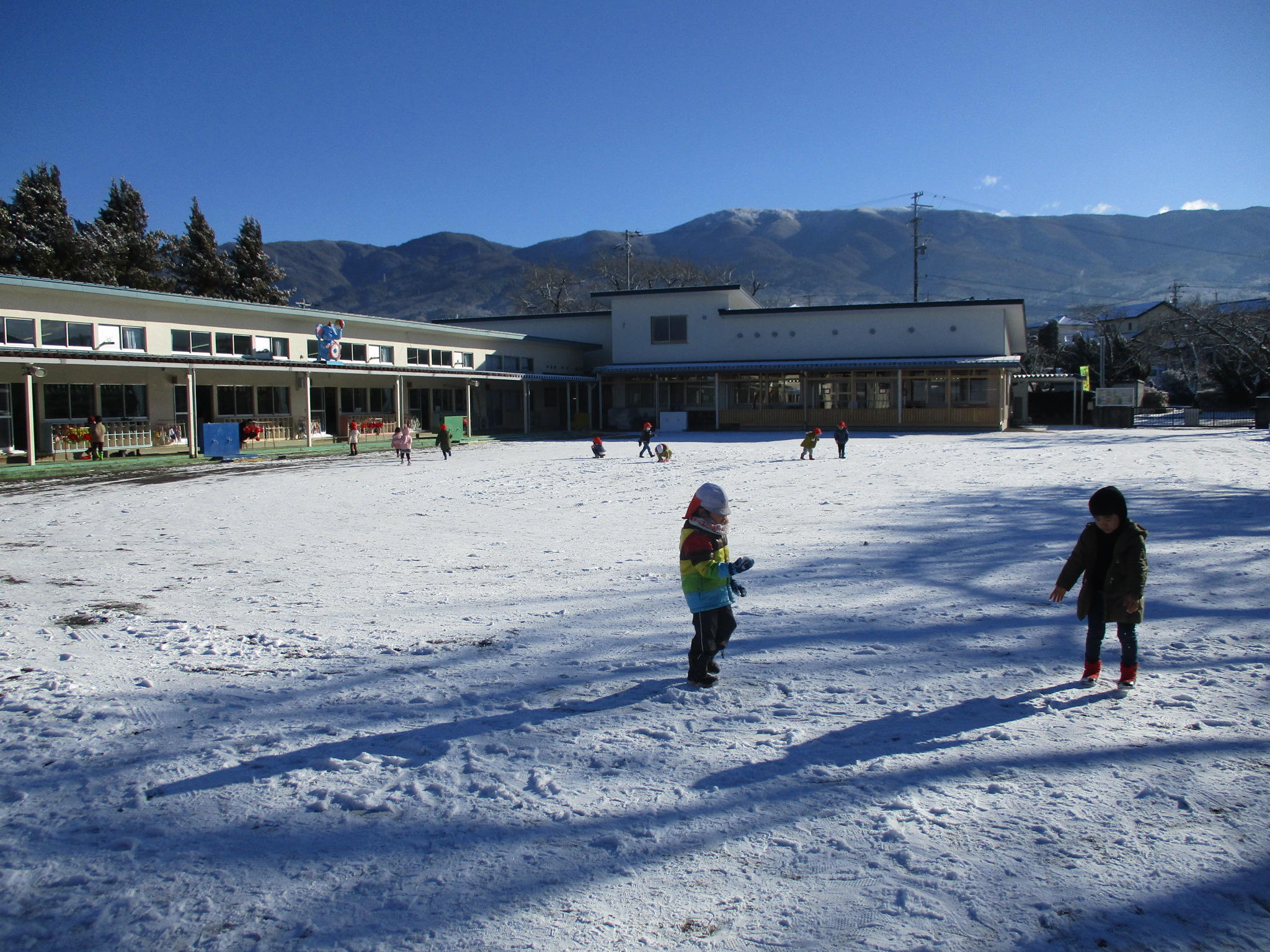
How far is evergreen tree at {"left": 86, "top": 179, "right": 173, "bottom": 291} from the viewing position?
45906 mm

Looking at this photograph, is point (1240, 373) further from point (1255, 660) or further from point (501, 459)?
point (1255, 660)

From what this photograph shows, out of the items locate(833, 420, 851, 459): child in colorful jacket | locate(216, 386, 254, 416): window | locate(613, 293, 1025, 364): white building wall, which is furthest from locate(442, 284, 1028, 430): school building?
locate(216, 386, 254, 416): window

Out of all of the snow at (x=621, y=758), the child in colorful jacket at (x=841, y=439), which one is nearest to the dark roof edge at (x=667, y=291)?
the child in colorful jacket at (x=841, y=439)

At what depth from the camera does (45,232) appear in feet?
144

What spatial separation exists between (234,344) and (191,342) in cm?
151

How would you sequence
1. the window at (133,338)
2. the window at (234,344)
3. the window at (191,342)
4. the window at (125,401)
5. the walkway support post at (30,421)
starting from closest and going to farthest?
the walkway support post at (30,421)
the window at (133,338)
the window at (125,401)
the window at (191,342)
the window at (234,344)

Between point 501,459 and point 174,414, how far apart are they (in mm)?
11490

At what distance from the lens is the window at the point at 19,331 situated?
2059 centimetres

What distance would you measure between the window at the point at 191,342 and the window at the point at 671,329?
21.7 m

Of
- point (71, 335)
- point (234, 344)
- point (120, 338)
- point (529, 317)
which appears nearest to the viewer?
point (71, 335)

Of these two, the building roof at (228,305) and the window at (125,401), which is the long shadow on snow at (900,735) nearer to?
the building roof at (228,305)

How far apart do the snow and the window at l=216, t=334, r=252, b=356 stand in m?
19.9

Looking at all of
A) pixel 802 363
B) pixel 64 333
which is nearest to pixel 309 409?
pixel 64 333

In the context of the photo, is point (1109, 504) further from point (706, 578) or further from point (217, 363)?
point (217, 363)
